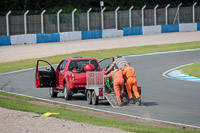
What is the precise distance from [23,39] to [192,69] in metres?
19.1

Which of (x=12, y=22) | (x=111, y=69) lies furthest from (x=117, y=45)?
(x=111, y=69)

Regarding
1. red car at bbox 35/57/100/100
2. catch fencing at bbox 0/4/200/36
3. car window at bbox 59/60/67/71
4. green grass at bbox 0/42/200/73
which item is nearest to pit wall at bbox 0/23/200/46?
catch fencing at bbox 0/4/200/36

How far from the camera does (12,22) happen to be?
135ft

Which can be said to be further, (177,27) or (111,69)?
(177,27)

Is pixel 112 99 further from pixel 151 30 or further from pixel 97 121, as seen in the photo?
pixel 151 30

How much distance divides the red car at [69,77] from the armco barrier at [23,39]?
21260 mm

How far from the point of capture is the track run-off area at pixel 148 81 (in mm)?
12916

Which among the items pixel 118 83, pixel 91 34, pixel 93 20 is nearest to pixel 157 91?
pixel 118 83

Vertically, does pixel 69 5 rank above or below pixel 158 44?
above

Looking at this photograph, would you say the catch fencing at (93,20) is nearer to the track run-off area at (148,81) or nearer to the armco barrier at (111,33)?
the armco barrier at (111,33)

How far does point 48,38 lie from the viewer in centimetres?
3981

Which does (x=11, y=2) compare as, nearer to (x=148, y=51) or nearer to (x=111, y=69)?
(x=148, y=51)

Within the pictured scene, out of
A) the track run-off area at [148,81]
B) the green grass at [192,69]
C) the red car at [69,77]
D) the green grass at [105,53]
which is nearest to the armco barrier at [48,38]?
the track run-off area at [148,81]

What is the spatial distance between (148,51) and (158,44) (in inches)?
201
